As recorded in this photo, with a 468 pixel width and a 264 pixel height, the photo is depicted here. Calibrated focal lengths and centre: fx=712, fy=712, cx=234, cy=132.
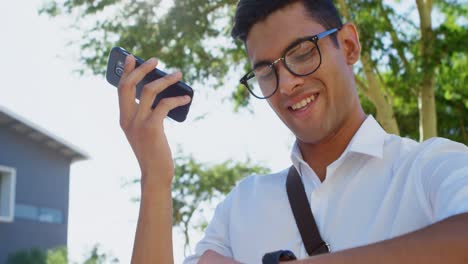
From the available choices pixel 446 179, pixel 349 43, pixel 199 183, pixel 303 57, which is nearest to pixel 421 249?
pixel 446 179

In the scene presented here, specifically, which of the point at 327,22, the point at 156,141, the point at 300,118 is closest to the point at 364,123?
the point at 300,118

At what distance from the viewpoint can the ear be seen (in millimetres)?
2217

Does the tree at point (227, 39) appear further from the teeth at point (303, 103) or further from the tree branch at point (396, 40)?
the teeth at point (303, 103)

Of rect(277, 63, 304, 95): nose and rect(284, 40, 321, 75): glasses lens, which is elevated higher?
rect(284, 40, 321, 75): glasses lens

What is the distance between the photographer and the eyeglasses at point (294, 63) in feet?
6.66

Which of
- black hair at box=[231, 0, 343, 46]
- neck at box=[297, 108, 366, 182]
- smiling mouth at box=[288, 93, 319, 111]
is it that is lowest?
neck at box=[297, 108, 366, 182]

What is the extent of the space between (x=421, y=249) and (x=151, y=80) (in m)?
0.90

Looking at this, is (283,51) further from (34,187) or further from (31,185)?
(34,187)

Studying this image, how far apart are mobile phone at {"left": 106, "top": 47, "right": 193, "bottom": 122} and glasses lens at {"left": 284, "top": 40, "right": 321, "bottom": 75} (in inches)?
11.8

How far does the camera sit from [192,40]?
10359 mm

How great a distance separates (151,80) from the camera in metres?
1.95

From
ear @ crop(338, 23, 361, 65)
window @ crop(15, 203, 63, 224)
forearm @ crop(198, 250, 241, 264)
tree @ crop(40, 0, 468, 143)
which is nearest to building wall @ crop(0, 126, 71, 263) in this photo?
window @ crop(15, 203, 63, 224)

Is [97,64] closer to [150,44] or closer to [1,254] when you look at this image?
[150,44]

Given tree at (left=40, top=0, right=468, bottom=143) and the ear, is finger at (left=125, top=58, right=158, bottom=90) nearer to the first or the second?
the ear
